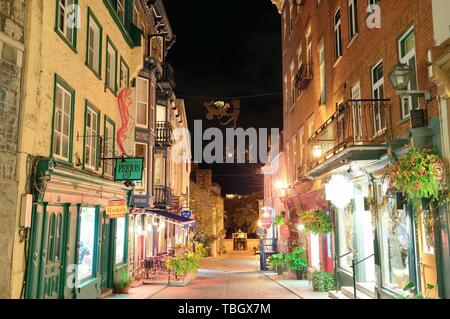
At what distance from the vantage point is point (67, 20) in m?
11.6

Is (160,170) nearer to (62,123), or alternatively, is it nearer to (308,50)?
(308,50)

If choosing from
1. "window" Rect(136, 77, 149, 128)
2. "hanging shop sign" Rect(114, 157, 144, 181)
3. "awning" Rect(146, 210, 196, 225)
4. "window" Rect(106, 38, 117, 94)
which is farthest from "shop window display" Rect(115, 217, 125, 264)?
"window" Rect(136, 77, 149, 128)

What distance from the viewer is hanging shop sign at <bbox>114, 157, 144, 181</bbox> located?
1380 centimetres

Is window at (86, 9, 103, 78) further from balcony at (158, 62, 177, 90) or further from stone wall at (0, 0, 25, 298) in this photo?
balcony at (158, 62, 177, 90)

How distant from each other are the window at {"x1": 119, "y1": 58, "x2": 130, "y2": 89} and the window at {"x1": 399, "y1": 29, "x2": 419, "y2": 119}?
35.3ft

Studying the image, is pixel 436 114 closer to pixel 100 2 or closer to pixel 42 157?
pixel 42 157

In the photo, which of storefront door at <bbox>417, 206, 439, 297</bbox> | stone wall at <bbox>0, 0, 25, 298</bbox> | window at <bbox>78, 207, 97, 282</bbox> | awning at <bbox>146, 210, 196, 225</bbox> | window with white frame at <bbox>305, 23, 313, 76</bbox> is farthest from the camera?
awning at <bbox>146, 210, 196, 225</bbox>

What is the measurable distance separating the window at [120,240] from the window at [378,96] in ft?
32.2

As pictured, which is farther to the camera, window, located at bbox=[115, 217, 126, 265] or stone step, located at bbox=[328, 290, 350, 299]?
window, located at bbox=[115, 217, 126, 265]

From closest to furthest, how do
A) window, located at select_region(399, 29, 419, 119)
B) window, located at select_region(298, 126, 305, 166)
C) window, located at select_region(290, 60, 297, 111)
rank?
window, located at select_region(399, 29, 419, 119) < window, located at select_region(298, 126, 305, 166) < window, located at select_region(290, 60, 297, 111)

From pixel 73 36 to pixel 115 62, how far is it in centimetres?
399

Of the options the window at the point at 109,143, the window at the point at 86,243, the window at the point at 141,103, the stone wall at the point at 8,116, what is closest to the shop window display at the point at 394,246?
the stone wall at the point at 8,116

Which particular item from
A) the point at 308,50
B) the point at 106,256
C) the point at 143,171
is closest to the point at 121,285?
the point at 106,256
